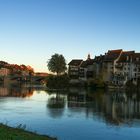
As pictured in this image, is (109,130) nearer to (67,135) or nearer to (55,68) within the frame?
(67,135)

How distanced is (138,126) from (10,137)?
51.7 feet

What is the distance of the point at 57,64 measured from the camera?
139 m

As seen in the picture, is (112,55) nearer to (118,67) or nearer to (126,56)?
(118,67)

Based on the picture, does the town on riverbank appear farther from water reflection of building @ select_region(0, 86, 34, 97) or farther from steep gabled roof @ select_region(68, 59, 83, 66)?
water reflection of building @ select_region(0, 86, 34, 97)

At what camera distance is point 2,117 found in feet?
116

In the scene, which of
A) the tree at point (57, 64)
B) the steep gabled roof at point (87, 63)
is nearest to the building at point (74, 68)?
the steep gabled roof at point (87, 63)


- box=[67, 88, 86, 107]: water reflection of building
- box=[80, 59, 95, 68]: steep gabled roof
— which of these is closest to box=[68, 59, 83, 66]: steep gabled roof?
box=[80, 59, 95, 68]: steep gabled roof

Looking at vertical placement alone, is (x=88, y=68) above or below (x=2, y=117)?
above

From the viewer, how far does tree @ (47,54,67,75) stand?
139 meters

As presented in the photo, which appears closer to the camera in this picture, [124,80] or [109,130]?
[109,130]

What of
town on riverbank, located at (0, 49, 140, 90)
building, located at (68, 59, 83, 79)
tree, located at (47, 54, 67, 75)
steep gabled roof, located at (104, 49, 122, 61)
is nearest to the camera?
town on riverbank, located at (0, 49, 140, 90)

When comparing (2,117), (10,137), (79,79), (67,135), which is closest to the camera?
(10,137)

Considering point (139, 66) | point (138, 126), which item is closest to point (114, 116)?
point (138, 126)

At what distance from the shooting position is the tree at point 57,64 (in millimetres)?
139250
